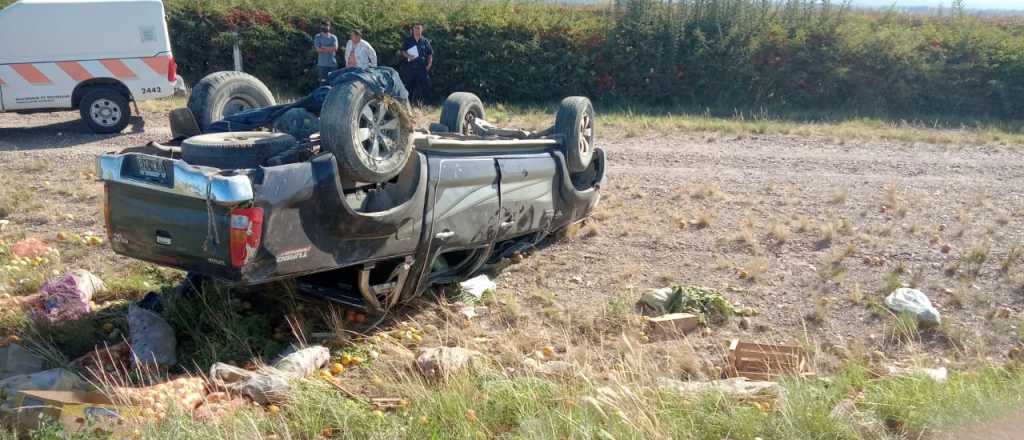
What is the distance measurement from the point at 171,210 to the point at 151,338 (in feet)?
3.39

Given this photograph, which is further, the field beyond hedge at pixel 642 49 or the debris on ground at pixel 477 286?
the field beyond hedge at pixel 642 49

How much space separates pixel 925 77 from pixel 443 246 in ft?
50.7

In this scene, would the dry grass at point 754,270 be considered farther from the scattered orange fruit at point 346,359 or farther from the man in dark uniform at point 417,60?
the man in dark uniform at point 417,60

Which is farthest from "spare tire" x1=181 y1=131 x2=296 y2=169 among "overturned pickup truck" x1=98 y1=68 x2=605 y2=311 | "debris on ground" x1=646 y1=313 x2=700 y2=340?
"debris on ground" x1=646 y1=313 x2=700 y2=340

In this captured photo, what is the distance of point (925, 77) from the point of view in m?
18.6

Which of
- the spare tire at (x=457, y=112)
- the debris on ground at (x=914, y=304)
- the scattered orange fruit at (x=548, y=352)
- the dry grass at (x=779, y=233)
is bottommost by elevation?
the scattered orange fruit at (x=548, y=352)

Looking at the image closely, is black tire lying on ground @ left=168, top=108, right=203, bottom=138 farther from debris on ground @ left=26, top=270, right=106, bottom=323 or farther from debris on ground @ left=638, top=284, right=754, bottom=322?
debris on ground @ left=638, top=284, right=754, bottom=322

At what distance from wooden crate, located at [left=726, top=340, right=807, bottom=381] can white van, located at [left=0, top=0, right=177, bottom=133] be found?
37.0ft

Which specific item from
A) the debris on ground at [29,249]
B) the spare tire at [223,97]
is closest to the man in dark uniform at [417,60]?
the debris on ground at [29,249]

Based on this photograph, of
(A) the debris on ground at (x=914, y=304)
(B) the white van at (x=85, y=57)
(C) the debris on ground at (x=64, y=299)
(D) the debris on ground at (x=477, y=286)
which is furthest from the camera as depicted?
(B) the white van at (x=85, y=57)

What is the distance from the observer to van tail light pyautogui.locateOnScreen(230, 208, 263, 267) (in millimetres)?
4875

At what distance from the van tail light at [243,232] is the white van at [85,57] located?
10.3 metres

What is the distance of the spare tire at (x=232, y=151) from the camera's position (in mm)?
5270

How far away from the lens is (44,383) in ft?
15.9
